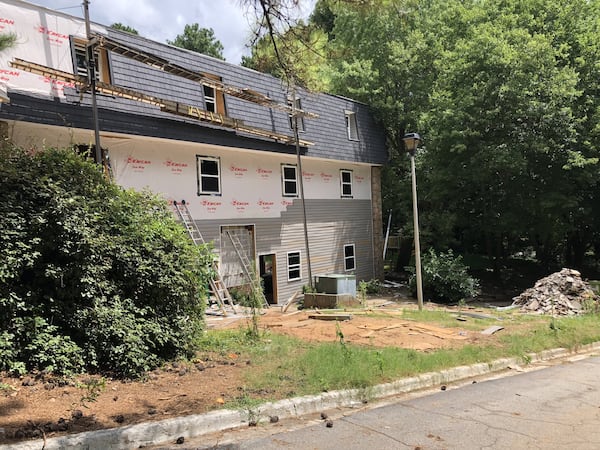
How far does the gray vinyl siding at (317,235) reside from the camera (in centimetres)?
1798

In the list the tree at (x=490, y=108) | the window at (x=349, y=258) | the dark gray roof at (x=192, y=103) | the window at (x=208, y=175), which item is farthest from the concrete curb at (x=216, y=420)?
the window at (x=349, y=258)

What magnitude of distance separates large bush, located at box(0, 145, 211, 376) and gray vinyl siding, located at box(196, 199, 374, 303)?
9.08 meters

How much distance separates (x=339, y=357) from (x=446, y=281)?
44.8ft

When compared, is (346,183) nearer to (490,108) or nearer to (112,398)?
(490,108)

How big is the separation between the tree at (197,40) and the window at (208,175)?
2854cm

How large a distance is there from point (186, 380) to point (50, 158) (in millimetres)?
3519

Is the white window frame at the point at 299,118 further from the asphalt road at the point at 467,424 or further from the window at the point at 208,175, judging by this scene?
the asphalt road at the point at 467,424

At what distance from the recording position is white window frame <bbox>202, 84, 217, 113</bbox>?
1557 centimetres

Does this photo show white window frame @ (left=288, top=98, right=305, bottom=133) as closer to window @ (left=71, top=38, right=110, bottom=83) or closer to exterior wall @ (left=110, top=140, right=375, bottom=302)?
exterior wall @ (left=110, top=140, right=375, bottom=302)

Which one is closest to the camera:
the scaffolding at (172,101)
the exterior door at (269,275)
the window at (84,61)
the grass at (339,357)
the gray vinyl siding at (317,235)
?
the grass at (339,357)

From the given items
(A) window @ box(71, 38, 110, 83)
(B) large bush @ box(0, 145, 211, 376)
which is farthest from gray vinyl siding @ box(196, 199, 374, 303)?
Answer: (B) large bush @ box(0, 145, 211, 376)

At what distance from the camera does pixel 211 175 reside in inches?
634

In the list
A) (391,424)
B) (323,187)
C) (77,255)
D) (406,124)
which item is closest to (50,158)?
(77,255)

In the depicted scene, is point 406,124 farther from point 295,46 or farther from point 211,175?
point 295,46
